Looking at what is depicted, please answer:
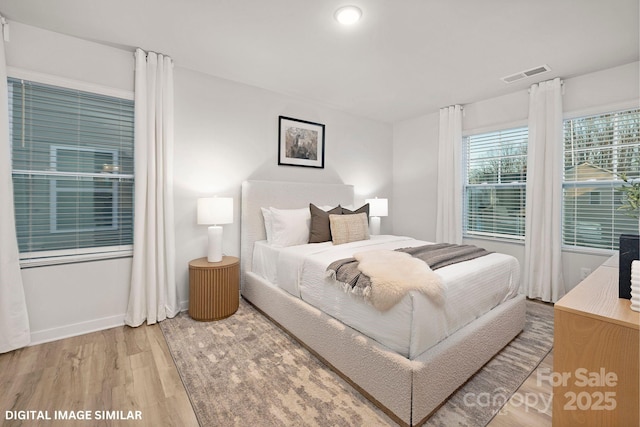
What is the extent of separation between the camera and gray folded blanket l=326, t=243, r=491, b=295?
1.78m

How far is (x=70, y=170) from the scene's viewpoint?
97.7 inches

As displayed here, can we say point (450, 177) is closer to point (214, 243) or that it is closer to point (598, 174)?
point (598, 174)

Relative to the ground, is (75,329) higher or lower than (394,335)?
lower

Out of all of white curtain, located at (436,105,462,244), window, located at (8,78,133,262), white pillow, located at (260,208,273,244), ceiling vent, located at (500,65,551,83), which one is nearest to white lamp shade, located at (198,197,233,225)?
white pillow, located at (260,208,273,244)

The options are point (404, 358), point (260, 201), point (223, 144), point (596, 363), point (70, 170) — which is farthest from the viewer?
point (260, 201)

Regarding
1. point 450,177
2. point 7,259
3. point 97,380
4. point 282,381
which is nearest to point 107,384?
point 97,380

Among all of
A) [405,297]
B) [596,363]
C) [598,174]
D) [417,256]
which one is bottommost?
[596,363]

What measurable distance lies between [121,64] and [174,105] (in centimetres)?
53

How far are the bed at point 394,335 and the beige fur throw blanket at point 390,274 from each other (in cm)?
7

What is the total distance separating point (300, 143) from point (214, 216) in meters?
1.67

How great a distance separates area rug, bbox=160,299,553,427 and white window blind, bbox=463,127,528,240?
5.25 feet

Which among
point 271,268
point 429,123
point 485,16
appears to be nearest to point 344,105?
point 429,123

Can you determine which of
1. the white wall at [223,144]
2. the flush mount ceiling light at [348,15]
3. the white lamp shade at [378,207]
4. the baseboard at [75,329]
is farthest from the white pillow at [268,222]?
the flush mount ceiling light at [348,15]

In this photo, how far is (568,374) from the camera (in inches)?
46.6
